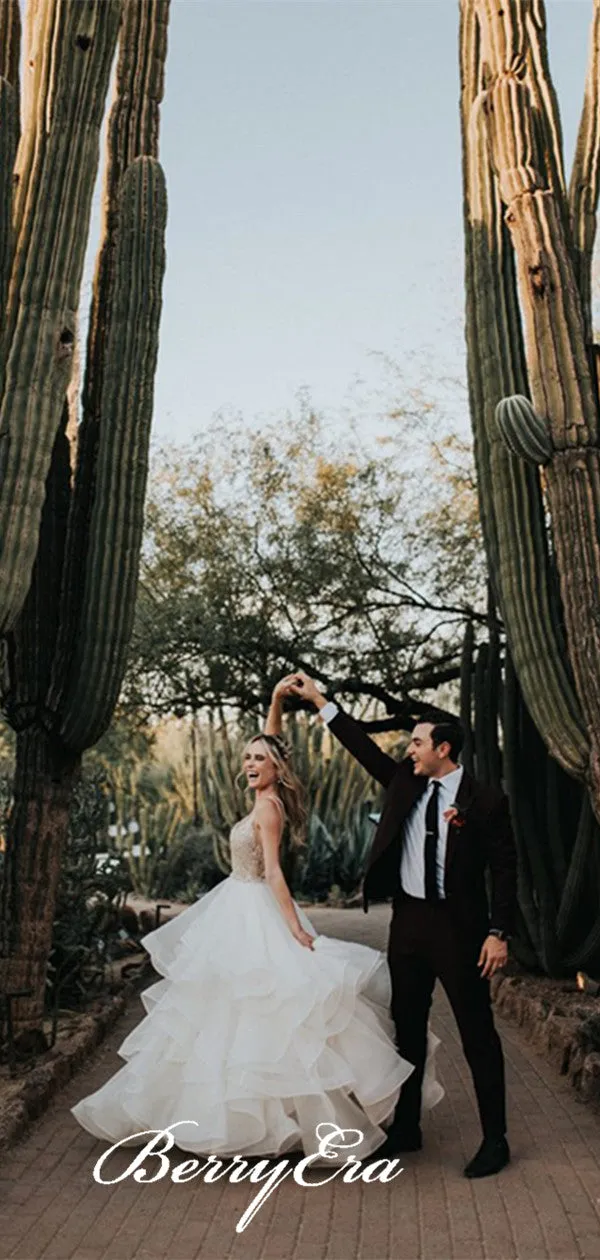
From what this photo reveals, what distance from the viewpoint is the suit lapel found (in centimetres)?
560

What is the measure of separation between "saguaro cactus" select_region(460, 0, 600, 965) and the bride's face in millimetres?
2161

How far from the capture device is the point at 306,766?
1794cm

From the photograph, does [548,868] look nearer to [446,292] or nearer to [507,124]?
[507,124]

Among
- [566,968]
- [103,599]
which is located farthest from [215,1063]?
[566,968]

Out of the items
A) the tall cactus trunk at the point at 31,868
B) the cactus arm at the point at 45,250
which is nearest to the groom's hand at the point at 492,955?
the cactus arm at the point at 45,250

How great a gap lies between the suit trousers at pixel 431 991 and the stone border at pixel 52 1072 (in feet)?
5.47

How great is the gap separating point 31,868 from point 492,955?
10.6ft

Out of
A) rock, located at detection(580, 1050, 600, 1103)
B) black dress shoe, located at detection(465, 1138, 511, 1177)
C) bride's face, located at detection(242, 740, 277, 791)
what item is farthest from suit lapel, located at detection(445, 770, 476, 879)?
rock, located at detection(580, 1050, 600, 1103)

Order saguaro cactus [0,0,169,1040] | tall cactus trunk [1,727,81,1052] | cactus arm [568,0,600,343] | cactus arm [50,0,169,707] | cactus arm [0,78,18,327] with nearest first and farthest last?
1. saguaro cactus [0,0,169,1040]
2. cactus arm [0,78,18,327]
3. tall cactus trunk [1,727,81,1052]
4. cactus arm [50,0,169,707]
5. cactus arm [568,0,600,343]

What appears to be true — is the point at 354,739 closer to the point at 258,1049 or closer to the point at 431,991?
the point at 431,991

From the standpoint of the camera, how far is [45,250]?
701 cm

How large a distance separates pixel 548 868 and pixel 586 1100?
3.37 meters

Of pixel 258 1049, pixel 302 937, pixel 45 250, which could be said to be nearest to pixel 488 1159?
pixel 258 1049

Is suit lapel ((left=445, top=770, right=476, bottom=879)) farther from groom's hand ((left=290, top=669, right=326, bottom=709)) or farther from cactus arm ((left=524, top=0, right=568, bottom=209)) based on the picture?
cactus arm ((left=524, top=0, right=568, bottom=209))
